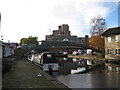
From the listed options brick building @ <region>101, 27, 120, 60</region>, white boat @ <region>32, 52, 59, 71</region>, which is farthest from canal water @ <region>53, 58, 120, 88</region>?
brick building @ <region>101, 27, 120, 60</region>

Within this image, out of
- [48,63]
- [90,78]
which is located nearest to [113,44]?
[48,63]

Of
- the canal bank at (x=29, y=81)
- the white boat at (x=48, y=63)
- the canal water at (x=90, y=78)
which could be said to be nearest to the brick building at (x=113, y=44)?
the canal water at (x=90, y=78)

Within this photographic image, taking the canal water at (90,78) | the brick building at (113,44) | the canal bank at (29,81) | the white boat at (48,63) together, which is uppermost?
the brick building at (113,44)

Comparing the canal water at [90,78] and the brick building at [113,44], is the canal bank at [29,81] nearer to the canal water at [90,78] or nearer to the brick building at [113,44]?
the canal water at [90,78]

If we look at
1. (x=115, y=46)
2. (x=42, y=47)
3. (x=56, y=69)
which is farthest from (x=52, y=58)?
(x=42, y=47)

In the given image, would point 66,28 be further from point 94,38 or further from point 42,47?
point 94,38

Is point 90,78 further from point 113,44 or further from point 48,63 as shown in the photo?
point 113,44

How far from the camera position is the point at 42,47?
79.9 m

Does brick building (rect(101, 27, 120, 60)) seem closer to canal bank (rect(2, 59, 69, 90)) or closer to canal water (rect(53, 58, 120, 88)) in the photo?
canal water (rect(53, 58, 120, 88))

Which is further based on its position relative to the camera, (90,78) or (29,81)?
(90,78)

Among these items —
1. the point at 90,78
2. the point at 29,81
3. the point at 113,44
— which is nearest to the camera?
the point at 29,81

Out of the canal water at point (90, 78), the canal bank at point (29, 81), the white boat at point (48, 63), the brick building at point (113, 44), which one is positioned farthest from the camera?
the brick building at point (113, 44)

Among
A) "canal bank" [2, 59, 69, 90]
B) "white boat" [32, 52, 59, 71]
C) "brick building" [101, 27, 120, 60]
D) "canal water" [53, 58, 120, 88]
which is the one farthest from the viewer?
"brick building" [101, 27, 120, 60]

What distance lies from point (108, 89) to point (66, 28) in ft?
592
